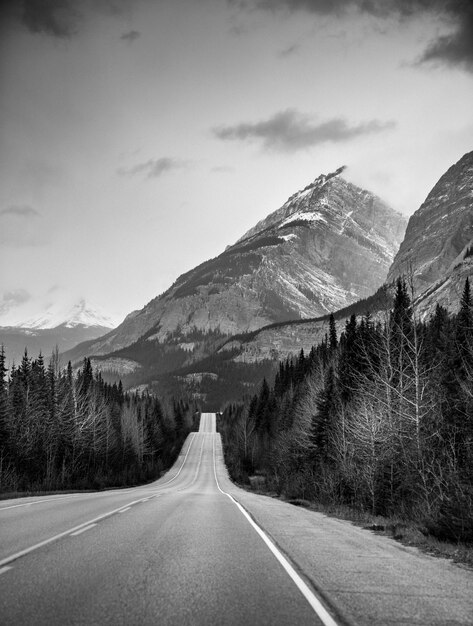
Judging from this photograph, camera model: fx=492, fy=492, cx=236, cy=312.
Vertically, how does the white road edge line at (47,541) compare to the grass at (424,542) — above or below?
above

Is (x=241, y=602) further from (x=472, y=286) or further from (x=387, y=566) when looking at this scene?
(x=472, y=286)

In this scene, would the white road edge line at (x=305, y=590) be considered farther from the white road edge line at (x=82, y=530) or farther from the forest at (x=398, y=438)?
the forest at (x=398, y=438)

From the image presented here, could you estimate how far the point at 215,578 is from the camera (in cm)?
655

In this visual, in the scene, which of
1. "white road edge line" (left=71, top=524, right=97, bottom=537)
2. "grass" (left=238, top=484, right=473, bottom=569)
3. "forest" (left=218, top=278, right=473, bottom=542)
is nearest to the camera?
"grass" (left=238, top=484, right=473, bottom=569)

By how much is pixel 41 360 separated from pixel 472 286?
416 feet

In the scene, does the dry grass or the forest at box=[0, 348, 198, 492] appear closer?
the dry grass

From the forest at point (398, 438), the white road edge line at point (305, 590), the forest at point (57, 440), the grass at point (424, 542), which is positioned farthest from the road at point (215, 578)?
the forest at point (57, 440)

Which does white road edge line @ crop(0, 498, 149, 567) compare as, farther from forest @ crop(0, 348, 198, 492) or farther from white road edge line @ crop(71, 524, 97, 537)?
forest @ crop(0, 348, 198, 492)

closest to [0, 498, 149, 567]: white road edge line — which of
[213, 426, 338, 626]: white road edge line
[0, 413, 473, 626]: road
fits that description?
[0, 413, 473, 626]: road

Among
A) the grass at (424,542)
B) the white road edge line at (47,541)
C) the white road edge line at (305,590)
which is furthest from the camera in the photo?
the grass at (424,542)

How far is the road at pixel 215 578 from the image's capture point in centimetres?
507

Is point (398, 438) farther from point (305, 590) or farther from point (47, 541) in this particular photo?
point (305, 590)

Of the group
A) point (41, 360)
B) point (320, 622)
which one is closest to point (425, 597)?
point (320, 622)

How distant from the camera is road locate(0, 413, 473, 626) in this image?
5.07 meters
